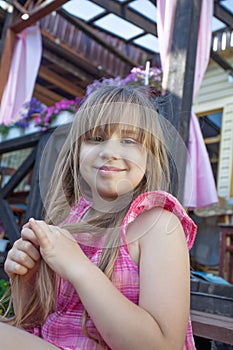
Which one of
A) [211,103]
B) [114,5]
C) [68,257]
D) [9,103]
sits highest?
[114,5]

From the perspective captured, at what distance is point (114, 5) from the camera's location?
5480 mm

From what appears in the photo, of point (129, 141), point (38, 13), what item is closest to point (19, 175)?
point (38, 13)

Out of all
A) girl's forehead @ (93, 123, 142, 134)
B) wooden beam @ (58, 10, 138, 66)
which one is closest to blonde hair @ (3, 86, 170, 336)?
girl's forehead @ (93, 123, 142, 134)

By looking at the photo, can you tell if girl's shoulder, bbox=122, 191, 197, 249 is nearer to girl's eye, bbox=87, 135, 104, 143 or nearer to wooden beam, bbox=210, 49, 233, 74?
girl's eye, bbox=87, 135, 104, 143

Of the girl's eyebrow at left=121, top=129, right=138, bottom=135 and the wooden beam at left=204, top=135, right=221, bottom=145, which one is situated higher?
the wooden beam at left=204, top=135, right=221, bottom=145

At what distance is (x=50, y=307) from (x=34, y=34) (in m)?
5.35

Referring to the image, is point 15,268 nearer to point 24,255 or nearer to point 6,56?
point 24,255

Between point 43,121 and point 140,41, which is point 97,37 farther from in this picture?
point 43,121

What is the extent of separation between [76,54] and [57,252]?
6.76 m

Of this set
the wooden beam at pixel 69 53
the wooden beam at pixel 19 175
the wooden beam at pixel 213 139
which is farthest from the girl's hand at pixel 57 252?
the wooden beam at pixel 69 53

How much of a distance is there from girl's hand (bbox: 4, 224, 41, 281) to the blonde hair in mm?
36

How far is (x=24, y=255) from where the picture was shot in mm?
877

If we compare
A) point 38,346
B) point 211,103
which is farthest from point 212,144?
point 38,346

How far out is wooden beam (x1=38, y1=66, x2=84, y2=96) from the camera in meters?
7.55
